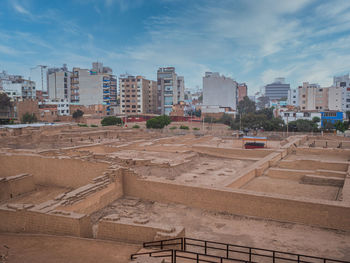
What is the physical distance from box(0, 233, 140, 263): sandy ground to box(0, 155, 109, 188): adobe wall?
17.3 feet

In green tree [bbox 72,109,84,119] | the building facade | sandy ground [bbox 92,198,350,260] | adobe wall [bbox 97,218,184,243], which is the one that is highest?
the building facade

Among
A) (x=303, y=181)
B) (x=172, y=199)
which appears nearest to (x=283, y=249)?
(x=172, y=199)

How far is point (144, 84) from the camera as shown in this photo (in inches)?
2869

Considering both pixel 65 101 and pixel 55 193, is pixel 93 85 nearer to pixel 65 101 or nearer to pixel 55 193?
pixel 65 101

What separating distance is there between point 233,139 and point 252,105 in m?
51.0

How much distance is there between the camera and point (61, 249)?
705cm

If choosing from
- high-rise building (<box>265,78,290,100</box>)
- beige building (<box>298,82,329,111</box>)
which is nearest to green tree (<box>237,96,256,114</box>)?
beige building (<box>298,82,329,111</box>)

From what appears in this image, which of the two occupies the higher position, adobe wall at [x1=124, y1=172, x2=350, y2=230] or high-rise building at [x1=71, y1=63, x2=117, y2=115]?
high-rise building at [x1=71, y1=63, x2=117, y2=115]

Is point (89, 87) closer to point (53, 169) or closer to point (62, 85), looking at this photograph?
point (62, 85)

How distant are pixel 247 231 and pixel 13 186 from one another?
31.9ft

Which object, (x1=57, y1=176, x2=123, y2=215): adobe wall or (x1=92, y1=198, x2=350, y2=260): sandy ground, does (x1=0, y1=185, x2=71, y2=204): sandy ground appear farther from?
(x1=92, y1=198, x2=350, y2=260): sandy ground

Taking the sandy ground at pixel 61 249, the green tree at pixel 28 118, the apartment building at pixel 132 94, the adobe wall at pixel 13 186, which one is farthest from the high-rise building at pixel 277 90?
the sandy ground at pixel 61 249

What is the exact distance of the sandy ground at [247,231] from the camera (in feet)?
25.6

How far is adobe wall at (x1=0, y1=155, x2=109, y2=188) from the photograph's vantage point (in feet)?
43.8
